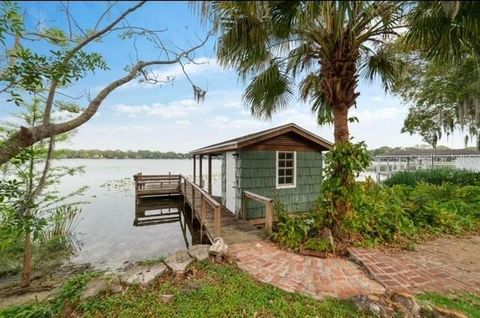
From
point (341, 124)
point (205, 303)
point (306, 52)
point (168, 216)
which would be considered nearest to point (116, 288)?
point (205, 303)

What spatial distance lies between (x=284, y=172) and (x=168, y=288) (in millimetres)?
5694

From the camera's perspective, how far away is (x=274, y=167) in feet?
25.9

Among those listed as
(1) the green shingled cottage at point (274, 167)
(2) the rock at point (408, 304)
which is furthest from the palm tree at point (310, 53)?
(2) the rock at point (408, 304)

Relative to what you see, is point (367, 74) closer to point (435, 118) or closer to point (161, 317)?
point (161, 317)

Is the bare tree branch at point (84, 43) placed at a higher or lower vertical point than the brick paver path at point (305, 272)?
higher

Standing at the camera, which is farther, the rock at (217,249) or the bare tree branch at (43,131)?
the rock at (217,249)

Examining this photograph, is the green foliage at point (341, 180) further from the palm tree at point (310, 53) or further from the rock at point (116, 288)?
the rock at point (116, 288)

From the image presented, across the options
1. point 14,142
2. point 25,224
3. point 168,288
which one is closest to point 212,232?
point 168,288

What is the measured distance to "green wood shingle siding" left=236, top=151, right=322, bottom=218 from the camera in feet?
24.4

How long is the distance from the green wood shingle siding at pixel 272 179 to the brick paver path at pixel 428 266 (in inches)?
142

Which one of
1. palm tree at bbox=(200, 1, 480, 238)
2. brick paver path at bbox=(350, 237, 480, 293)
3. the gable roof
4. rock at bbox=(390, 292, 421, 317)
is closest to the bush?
the gable roof

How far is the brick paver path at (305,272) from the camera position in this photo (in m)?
3.20

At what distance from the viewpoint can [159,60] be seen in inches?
146

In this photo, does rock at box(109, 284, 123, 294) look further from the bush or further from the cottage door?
the bush
